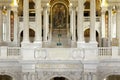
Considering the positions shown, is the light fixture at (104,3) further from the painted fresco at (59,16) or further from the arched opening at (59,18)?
the painted fresco at (59,16)

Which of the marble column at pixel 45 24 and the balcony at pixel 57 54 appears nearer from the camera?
the balcony at pixel 57 54

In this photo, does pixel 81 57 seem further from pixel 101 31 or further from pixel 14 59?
pixel 101 31

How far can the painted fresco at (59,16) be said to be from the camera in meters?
32.1

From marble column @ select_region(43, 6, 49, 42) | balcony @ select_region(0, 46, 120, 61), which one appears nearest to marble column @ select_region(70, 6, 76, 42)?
marble column @ select_region(43, 6, 49, 42)

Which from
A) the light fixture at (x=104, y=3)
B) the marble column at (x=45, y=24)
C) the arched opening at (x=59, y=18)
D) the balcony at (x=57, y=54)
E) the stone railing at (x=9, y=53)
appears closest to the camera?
the balcony at (x=57, y=54)

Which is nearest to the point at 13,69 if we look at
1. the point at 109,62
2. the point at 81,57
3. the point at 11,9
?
the point at 81,57

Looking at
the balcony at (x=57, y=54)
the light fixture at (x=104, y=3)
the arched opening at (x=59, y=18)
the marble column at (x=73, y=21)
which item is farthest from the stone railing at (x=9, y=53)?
the arched opening at (x=59, y=18)

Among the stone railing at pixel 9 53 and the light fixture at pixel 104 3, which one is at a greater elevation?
the light fixture at pixel 104 3

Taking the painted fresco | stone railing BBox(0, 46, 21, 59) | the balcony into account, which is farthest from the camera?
the painted fresco

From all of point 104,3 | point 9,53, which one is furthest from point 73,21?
point 9,53

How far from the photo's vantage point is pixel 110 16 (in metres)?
29.4

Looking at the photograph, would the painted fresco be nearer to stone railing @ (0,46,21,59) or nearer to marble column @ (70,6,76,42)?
marble column @ (70,6,76,42)

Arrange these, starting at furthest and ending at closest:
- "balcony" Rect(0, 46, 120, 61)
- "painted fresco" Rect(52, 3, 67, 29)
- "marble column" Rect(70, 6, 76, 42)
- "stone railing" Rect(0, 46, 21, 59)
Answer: "painted fresco" Rect(52, 3, 67, 29)
"marble column" Rect(70, 6, 76, 42)
"stone railing" Rect(0, 46, 21, 59)
"balcony" Rect(0, 46, 120, 61)

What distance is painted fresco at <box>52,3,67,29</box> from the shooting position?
1262 inches
